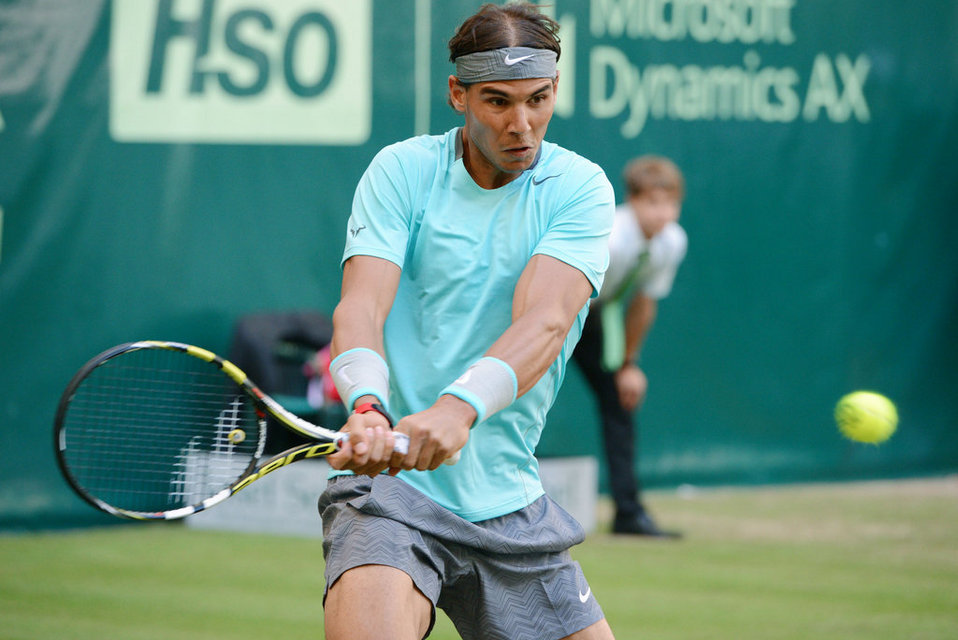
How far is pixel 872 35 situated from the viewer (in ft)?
29.5

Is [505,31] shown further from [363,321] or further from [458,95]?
[363,321]

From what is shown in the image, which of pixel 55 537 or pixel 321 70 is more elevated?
pixel 321 70

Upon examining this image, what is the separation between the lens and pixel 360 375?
2654 millimetres

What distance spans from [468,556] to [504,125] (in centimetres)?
83

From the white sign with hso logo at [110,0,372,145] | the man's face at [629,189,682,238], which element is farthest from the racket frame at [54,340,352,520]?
the white sign with hso logo at [110,0,372,145]

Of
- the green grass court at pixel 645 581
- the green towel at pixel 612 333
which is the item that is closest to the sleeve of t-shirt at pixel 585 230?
the green grass court at pixel 645 581

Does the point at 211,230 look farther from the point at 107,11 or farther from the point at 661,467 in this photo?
the point at 661,467

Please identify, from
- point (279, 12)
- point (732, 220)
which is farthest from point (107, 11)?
point (732, 220)

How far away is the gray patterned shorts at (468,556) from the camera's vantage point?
8.95ft

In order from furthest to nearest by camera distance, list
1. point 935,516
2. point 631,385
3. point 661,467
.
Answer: point 661,467, point 935,516, point 631,385

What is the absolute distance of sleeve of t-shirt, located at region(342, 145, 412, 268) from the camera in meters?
2.82

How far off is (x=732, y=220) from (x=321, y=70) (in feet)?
8.77

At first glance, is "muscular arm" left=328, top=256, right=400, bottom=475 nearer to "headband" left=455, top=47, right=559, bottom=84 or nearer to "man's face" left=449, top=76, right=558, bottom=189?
"man's face" left=449, top=76, right=558, bottom=189

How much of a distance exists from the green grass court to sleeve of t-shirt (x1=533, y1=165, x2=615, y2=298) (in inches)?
92.2
